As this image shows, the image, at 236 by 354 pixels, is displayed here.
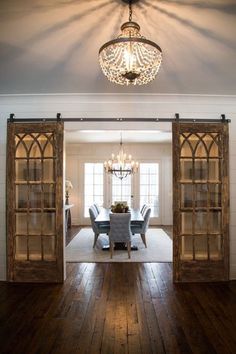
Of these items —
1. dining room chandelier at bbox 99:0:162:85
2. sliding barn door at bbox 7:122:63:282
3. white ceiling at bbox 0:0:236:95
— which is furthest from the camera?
sliding barn door at bbox 7:122:63:282

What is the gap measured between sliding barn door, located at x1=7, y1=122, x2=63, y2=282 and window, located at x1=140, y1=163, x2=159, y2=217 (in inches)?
213

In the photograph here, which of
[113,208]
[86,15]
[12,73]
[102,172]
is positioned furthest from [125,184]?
[86,15]

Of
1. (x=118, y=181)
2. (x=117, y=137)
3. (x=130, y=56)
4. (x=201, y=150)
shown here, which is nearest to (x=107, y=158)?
(x=118, y=181)

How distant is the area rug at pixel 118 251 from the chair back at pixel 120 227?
393 millimetres

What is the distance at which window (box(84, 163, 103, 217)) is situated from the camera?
29.2 feet

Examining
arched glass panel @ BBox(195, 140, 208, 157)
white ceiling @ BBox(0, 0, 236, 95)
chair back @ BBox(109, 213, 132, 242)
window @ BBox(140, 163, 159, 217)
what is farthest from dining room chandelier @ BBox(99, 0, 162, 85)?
window @ BBox(140, 163, 159, 217)

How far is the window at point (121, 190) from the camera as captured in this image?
29.1 feet

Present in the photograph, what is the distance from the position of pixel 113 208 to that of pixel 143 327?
3260 mm

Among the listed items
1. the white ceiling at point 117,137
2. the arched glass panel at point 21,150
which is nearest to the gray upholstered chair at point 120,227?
the arched glass panel at point 21,150

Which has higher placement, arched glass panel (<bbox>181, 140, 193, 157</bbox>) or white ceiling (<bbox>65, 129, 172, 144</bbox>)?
white ceiling (<bbox>65, 129, 172, 144</bbox>)

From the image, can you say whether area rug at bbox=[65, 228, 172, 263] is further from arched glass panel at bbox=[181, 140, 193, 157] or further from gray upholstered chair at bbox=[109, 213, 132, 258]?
arched glass panel at bbox=[181, 140, 193, 157]

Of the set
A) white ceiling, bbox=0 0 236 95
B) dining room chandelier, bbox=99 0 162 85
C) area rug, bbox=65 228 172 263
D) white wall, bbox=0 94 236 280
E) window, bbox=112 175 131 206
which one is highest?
white ceiling, bbox=0 0 236 95

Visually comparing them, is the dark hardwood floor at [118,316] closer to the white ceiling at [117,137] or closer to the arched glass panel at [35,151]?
the arched glass panel at [35,151]

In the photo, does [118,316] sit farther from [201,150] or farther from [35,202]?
[201,150]
